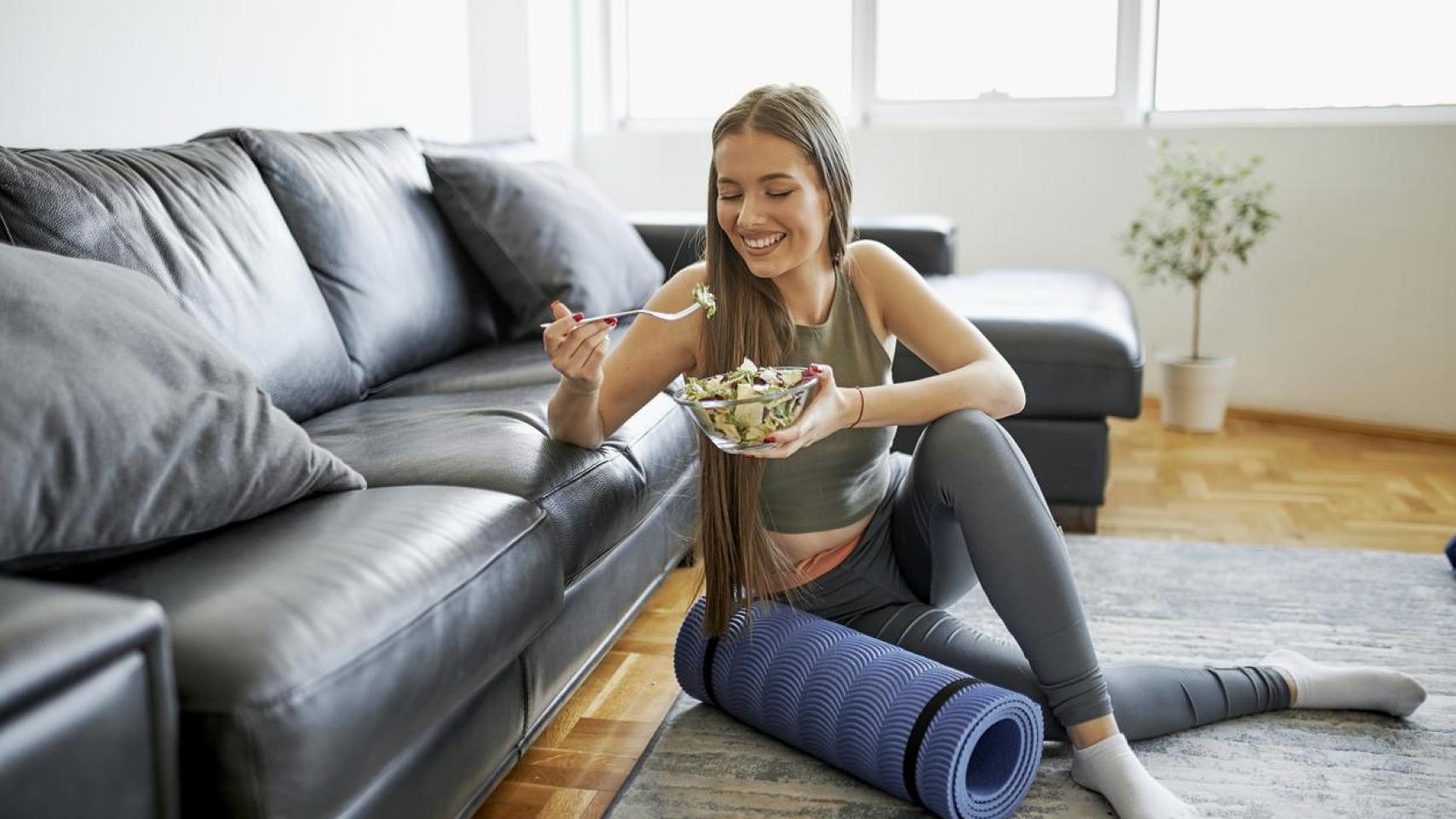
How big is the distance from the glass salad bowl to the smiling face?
0.23 meters

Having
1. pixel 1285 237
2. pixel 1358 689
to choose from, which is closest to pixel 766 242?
pixel 1358 689

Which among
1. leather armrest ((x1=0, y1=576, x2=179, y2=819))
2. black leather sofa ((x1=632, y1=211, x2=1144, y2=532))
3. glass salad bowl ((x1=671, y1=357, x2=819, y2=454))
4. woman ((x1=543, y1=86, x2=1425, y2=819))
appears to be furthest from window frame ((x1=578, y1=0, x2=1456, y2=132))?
leather armrest ((x1=0, y1=576, x2=179, y2=819))

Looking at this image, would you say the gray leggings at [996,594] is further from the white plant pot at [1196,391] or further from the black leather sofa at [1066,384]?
the white plant pot at [1196,391]

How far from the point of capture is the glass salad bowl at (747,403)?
1512 mm

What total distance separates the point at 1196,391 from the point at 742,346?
2508 millimetres

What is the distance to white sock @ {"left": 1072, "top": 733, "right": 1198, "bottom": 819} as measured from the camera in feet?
5.32

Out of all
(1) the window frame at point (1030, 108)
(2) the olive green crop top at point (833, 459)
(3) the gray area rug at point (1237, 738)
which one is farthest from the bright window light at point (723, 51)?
(2) the olive green crop top at point (833, 459)

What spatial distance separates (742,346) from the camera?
71.1 inches

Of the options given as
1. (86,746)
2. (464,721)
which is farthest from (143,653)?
(464,721)

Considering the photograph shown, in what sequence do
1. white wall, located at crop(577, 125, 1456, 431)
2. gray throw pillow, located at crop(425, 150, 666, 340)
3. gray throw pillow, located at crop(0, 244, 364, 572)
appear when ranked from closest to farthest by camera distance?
gray throw pillow, located at crop(0, 244, 364, 572) → gray throw pillow, located at crop(425, 150, 666, 340) → white wall, located at crop(577, 125, 1456, 431)

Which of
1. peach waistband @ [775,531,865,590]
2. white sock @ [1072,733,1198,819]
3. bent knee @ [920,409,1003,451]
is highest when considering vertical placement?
bent knee @ [920,409,1003,451]

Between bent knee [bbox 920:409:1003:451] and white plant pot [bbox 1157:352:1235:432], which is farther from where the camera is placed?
white plant pot [bbox 1157:352:1235:432]

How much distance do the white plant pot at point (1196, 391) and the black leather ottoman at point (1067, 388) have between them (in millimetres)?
945

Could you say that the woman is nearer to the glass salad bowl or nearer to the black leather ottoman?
the glass salad bowl
